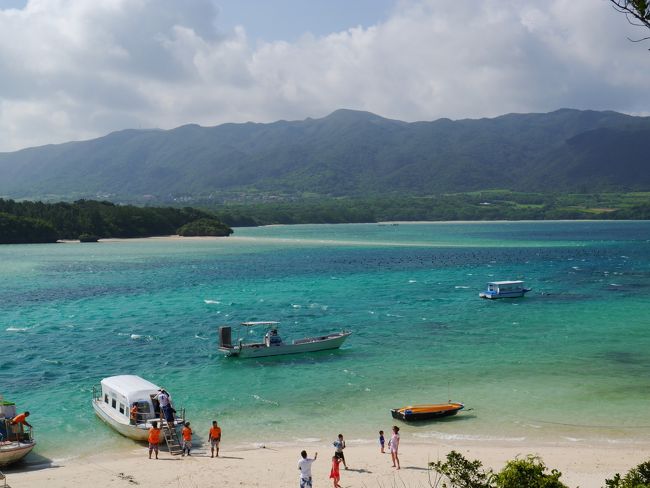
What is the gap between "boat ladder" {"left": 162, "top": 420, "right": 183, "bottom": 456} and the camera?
3006 cm

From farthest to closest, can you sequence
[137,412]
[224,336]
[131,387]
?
[224,336] < [131,387] < [137,412]

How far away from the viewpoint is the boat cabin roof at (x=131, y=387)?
32.4 metres

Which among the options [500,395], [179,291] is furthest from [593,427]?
[179,291]

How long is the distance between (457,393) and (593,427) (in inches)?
320

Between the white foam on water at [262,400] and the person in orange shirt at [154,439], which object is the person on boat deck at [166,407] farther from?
the white foam on water at [262,400]

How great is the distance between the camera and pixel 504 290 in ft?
250

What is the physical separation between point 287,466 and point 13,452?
12.0 metres

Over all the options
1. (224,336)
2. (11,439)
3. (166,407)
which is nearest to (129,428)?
(166,407)

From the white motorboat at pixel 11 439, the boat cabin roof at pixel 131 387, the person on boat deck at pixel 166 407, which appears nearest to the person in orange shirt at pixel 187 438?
the person on boat deck at pixel 166 407

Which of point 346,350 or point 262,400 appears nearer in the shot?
point 262,400

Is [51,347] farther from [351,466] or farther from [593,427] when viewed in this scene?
[593,427]

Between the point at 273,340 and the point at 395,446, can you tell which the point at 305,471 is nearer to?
the point at 395,446

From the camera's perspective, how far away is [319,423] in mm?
34375

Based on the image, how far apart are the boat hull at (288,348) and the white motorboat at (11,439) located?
65.6 ft
